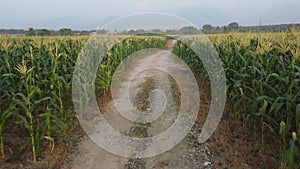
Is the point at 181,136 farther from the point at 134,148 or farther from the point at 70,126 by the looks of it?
the point at 70,126

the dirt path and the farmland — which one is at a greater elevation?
the farmland

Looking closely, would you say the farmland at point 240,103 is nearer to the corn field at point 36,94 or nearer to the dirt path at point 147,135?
the corn field at point 36,94

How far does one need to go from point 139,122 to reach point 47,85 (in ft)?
6.65

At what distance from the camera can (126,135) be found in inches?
194

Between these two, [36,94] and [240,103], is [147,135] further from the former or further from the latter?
[36,94]

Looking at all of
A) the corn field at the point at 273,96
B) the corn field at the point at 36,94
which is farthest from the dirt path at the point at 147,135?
the corn field at the point at 273,96

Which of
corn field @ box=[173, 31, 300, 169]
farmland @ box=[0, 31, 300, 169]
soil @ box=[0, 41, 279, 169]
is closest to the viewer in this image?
corn field @ box=[173, 31, 300, 169]

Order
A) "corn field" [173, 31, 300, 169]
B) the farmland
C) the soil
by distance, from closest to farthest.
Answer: "corn field" [173, 31, 300, 169]
the farmland
the soil

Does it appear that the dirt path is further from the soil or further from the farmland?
the farmland

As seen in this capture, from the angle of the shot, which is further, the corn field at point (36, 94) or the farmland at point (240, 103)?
the corn field at point (36, 94)

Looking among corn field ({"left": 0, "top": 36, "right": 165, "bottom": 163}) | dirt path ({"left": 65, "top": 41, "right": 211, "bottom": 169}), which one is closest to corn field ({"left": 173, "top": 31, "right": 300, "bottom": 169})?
dirt path ({"left": 65, "top": 41, "right": 211, "bottom": 169})

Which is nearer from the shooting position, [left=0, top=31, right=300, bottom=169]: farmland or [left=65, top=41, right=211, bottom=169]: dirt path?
[left=0, top=31, right=300, bottom=169]: farmland

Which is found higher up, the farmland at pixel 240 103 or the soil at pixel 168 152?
the farmland at pixel 240 103

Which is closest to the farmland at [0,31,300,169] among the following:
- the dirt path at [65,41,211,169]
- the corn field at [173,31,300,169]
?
the corn field at [173,31,300,169]
